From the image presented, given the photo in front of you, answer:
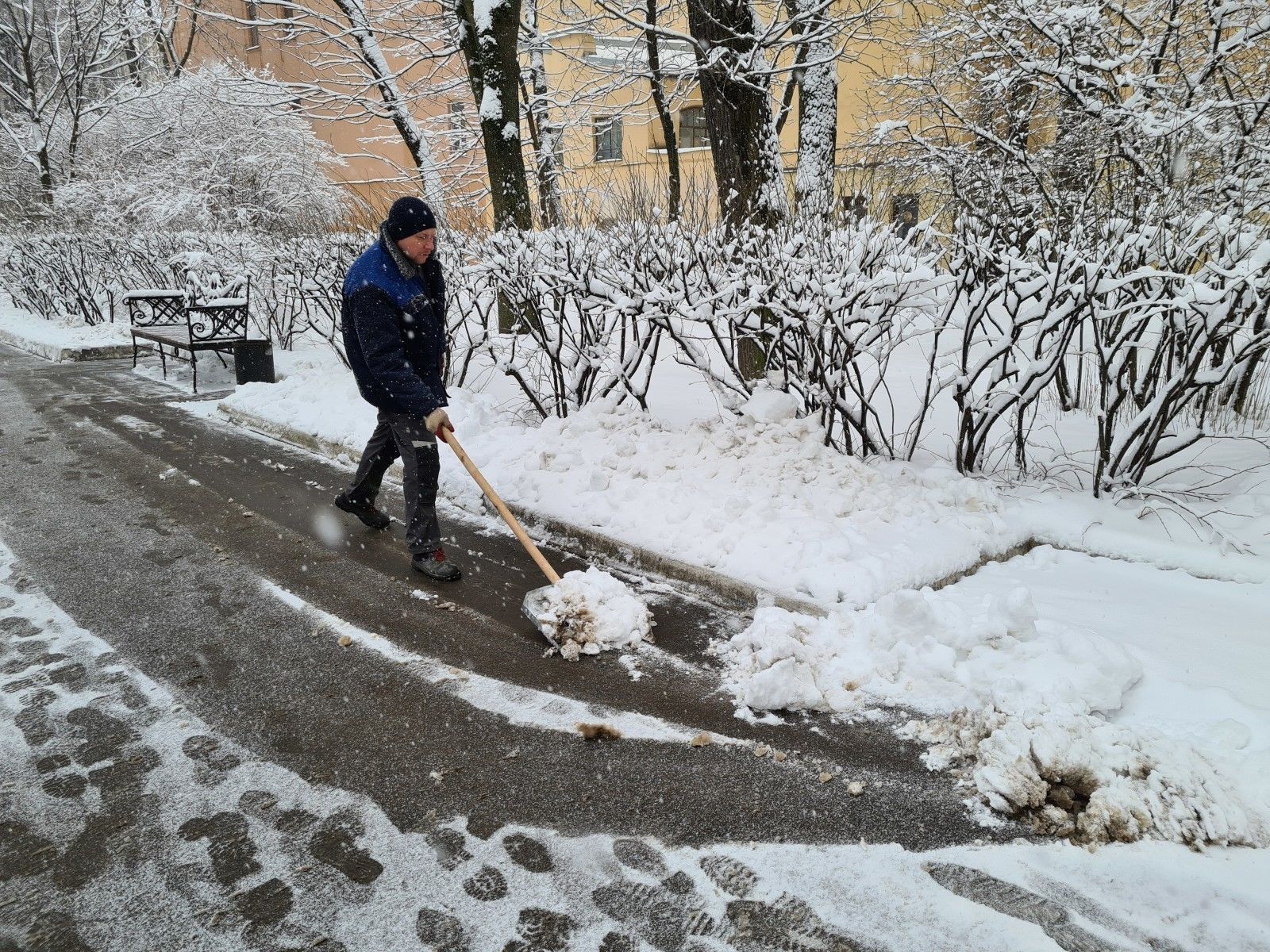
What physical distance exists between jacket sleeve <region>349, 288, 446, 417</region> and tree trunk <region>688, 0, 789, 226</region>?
350cm

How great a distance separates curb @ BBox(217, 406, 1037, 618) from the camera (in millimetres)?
3984

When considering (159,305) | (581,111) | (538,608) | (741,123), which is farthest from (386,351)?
(581,111)

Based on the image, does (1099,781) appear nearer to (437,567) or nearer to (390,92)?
(437,567)

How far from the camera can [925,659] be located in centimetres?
330

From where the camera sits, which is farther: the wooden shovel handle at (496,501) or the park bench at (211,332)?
the park bench at (211,332)

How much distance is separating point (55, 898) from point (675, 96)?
10.7 meters

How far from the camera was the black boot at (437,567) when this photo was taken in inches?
173

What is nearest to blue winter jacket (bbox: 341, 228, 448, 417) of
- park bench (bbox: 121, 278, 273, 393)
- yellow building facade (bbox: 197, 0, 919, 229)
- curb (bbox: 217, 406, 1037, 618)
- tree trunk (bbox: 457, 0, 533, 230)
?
curb (bbox: 217, 406, 1037, 618)

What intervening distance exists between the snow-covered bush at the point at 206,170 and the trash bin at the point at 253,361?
7890 mm

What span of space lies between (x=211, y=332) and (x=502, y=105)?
201 inches

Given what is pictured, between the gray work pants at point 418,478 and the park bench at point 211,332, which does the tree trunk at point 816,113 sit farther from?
the gray work pants at point 418,478

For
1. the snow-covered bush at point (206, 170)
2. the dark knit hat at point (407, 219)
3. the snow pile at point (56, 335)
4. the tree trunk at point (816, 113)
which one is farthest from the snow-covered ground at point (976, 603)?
the snow-covered bush at point (206, 170)

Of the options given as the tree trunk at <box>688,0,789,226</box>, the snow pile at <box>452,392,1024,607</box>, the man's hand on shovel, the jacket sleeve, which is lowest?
the snow pile at <box>452,392,1024,607</box>

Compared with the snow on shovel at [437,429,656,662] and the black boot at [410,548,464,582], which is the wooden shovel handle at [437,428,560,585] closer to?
the snow on shovel at [437,429,656,662]
